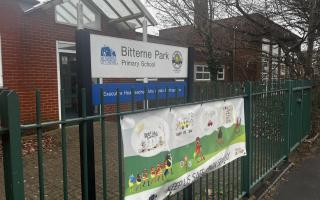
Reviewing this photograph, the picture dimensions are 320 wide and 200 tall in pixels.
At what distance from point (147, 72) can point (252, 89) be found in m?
2.02

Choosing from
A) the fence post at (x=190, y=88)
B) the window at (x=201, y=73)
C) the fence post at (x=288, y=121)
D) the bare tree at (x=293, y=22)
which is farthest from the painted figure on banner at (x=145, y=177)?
the window at (x=201, y=73)

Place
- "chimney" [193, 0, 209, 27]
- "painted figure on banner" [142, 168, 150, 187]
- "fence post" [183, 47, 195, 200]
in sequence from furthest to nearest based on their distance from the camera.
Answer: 1. "chimney" [193, 0, 209, 27]
2. "fence post" [183, 47, 195, 200]
3. "painted figure on banner" [142, 168, 150, 187]

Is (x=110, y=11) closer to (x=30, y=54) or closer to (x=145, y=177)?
(x=30, y=54)

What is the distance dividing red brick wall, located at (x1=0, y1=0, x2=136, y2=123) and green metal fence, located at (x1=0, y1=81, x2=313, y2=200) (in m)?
1.32

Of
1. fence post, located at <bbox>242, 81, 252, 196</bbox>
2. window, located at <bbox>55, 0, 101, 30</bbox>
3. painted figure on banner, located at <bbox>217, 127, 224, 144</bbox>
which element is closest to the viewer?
painted figure on banner, located at <bbox>217, 127, 224, 144</bbox>

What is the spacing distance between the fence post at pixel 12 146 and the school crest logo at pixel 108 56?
0.85 m

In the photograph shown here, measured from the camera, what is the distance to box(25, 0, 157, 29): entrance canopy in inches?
348

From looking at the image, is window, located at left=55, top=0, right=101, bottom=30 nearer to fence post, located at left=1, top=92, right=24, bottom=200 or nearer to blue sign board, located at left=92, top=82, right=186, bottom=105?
blue sign board, located at left=92, top=82, right=186, bottom=105

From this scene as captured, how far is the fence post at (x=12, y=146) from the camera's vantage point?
154 centimetres

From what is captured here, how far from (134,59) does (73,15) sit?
23.7ft

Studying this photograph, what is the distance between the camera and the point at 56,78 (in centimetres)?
882

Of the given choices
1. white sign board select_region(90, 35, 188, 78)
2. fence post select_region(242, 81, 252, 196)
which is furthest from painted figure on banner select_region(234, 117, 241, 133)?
white sign board select_region(90, 35, 188, 78)

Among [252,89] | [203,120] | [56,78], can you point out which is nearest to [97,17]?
[56,78]

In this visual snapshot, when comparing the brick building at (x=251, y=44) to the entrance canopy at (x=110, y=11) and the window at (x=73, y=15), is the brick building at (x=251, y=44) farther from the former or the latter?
the window at (x=73, y=15)
